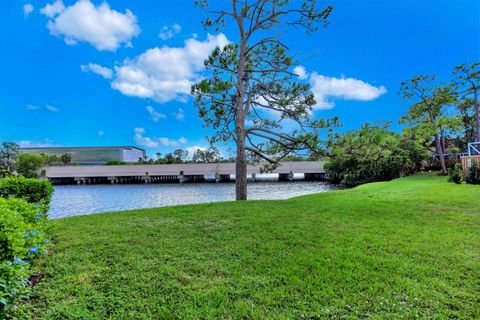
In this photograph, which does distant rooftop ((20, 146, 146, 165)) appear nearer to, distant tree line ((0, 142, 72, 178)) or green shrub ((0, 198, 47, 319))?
distant tree line ((0, 142, 72, 178))

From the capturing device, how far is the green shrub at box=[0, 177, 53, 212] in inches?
202

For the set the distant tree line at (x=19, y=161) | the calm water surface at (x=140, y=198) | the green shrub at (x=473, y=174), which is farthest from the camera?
the distant tree line at (x=19, y=161)

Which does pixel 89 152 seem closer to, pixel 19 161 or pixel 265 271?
pixel 19 161

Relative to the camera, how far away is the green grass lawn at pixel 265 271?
2016 millimetres

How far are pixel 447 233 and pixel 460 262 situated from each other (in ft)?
4.00

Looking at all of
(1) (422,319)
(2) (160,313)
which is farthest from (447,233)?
(2) (160,313)

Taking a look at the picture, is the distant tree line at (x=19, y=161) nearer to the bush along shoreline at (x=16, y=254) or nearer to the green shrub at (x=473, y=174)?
the bush along shoreline at (x=16, y=254)

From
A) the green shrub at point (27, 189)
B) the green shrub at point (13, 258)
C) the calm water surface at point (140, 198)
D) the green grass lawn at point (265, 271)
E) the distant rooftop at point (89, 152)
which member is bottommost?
the calm water surface at point (140, 198)

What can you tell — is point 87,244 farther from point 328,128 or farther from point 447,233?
point 328,128

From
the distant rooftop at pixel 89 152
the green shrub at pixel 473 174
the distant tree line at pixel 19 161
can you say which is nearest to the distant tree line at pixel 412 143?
the green shrub at pixel 473 174

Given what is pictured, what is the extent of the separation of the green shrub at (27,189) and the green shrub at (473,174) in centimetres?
1402

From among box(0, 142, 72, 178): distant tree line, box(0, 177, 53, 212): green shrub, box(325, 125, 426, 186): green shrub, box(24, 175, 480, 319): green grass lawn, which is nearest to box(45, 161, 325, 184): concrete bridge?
box(0, 142, 72, 178): distant tree line

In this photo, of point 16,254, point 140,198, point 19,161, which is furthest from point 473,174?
point 19,161

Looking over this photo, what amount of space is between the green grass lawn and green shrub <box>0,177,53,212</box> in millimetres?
1692
